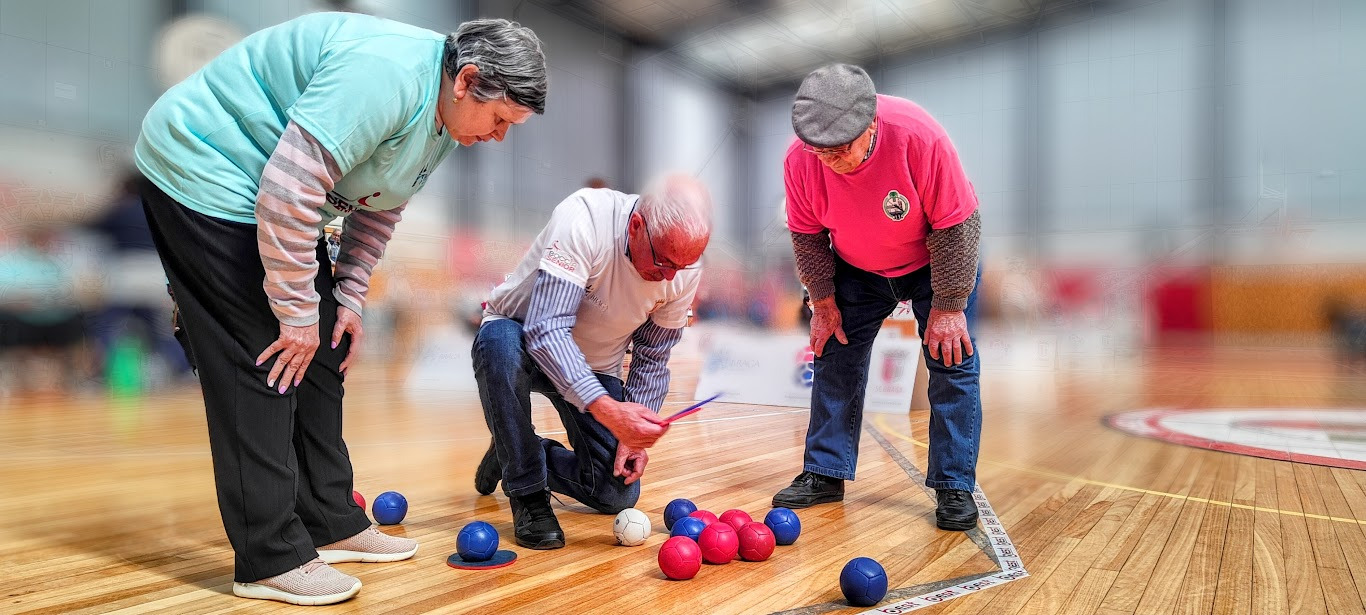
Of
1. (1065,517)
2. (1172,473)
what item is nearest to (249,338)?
(1065,517)

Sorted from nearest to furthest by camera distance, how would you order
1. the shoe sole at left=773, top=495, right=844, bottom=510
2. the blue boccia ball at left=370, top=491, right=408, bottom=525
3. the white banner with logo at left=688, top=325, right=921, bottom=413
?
the blue boccia ball at left=370, top=491, right=408, bottom=525
the shoe sole at left=773, top=495, right=844, bottom=510
the white banner with logo at left=688, top=325, right=921, bottom=413

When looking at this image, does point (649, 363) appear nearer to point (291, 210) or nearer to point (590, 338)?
point (590, 338)

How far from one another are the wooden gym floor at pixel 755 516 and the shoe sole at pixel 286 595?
2cm

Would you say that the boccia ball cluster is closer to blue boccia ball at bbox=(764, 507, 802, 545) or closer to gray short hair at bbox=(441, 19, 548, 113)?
blue boccia ball at bbox=(764, 507, 802, 545)

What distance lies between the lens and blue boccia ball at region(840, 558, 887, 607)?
153 centimetres

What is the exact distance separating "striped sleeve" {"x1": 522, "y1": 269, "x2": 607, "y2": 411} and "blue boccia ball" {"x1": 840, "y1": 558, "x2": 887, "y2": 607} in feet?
2.08

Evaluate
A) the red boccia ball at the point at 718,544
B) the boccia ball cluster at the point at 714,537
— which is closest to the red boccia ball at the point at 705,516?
the boccia ball cluster at the point at 714,537

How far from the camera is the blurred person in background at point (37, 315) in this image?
4.81 m

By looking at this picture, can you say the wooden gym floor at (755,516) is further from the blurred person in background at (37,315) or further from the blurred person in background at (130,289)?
the blurred person in background at (130,289)

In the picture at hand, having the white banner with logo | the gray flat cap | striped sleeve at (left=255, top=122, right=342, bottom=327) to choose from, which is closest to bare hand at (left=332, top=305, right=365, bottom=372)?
striped sleeve at (left=255, top=122, right=342, bottom=327)

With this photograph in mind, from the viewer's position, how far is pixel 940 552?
1.96m


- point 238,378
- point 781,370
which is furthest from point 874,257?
point 781,370

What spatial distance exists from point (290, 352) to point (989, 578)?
1.47m

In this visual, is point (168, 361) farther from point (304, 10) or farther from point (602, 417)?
point (602, 417)
